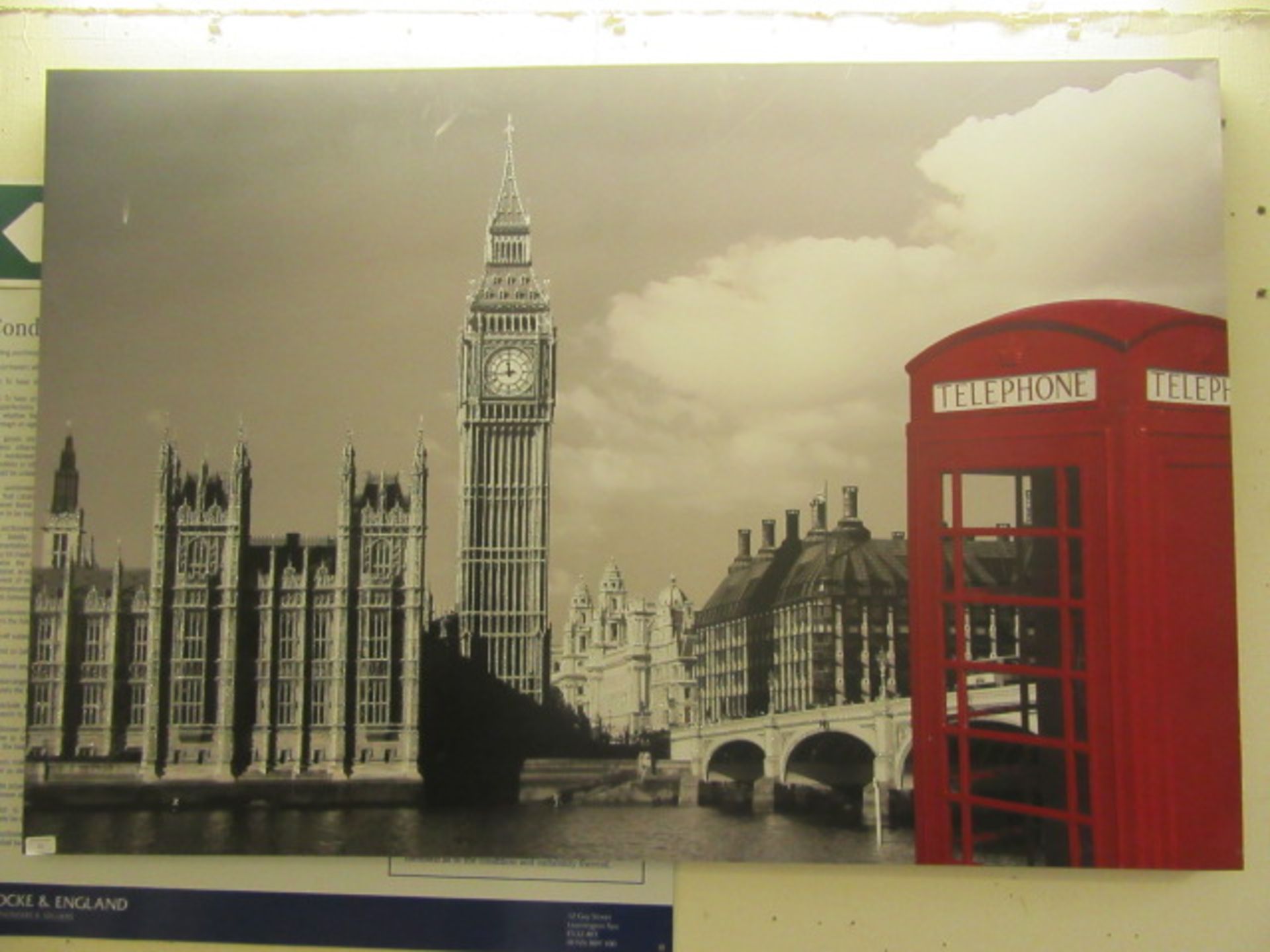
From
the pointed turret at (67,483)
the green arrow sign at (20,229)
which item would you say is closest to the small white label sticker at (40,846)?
the pointed turret at (67,483)

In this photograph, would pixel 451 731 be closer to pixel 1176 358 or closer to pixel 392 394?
pixel 392 394

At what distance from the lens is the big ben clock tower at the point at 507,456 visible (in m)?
2.84

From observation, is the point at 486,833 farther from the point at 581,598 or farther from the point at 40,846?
the point at 40,846

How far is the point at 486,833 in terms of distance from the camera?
9.18 ft

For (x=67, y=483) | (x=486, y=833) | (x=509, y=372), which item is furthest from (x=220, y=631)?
(x=509, y=372)

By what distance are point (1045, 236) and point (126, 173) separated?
202cm


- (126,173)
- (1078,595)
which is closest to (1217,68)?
(1078,595)

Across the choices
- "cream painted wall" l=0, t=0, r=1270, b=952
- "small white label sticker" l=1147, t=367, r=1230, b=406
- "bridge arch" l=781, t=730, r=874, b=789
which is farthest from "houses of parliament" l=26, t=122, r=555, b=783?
"small white label sticker" l=1147, t=367, r=1230, b=406

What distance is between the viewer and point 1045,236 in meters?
2.78

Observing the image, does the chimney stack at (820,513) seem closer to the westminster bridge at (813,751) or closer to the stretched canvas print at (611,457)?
the stretched canvas print at (611,457)

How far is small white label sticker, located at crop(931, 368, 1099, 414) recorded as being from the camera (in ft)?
8.52

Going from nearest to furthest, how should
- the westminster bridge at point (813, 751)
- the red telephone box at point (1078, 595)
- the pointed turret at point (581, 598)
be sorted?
the red telephone box at point (1078, 595) → the westminster bridge at point (813, 751) → the pointed turret at point (581, 598)

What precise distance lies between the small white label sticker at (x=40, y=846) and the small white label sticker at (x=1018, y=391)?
2.11 metres

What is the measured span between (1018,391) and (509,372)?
1.08m
